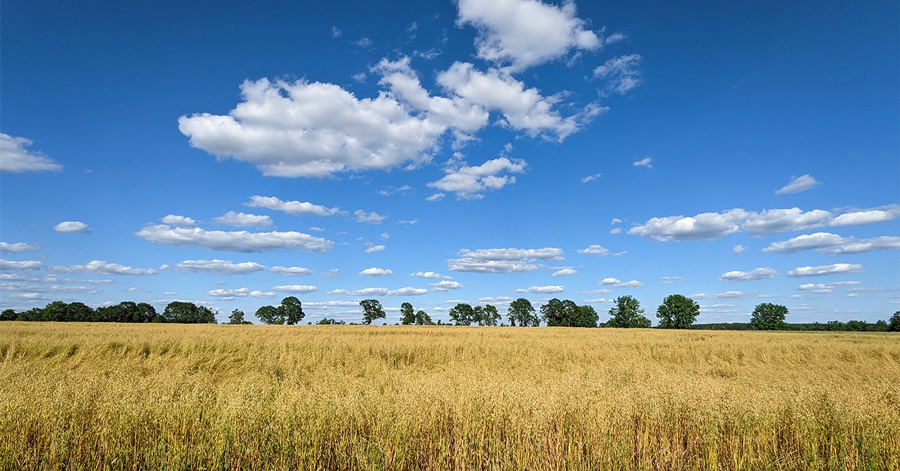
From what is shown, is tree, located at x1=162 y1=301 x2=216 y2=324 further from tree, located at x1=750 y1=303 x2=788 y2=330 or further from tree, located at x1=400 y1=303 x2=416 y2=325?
tree, located at x1=750 y1=303 x2=788 y2=330

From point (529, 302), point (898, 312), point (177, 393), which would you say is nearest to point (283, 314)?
point (529, 302)

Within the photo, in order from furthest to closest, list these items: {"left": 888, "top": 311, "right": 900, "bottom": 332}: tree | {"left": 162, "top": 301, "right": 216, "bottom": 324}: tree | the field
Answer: {"left": 162, "top": 301, "right": 216, "bottom": 324}: tree → {"left": 888, "top": 311, "right": 900, "bottom": 332}: tree → the field

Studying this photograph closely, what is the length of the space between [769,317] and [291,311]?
12217cm

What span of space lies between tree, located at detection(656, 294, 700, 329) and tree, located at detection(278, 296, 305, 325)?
300ft

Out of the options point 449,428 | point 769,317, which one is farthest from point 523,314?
point 449,428

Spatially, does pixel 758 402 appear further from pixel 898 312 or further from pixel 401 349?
pixel 898 312

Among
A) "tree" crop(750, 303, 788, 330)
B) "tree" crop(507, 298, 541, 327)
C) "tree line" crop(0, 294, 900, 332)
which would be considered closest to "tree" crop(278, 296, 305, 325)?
"tree line" crop(0, 294, 900, 332)

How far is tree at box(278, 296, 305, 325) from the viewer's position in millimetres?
109188

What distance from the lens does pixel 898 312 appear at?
94500 mm

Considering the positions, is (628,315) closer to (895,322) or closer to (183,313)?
(895,322)

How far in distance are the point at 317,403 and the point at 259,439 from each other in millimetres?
1068

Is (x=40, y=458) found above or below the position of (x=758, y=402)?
below

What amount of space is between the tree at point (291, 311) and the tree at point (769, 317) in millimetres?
117864

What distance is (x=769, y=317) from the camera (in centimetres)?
10831
